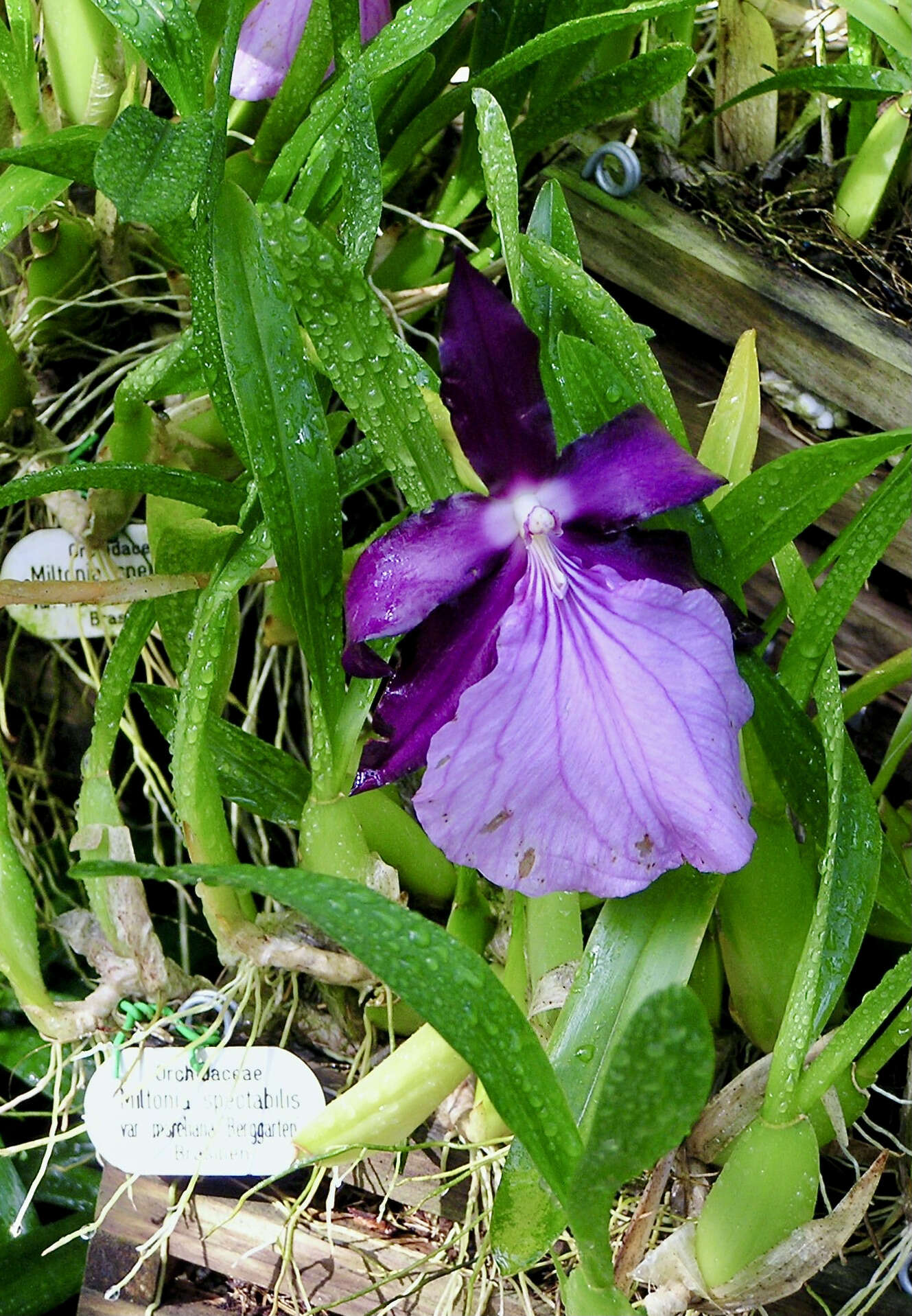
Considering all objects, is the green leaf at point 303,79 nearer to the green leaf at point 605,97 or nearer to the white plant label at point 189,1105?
the green leaf at point 605,97

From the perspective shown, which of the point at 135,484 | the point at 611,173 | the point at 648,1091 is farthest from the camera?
the point at 611,173

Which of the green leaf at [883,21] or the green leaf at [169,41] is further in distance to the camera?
the green leaf at [883,21]

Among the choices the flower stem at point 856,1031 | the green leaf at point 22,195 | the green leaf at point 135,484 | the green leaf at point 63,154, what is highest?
the green leaf at point 63,154

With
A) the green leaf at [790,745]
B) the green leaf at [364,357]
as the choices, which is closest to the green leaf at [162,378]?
the green leaf at [364,357]

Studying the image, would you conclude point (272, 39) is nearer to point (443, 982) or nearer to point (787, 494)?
point (787, 494)

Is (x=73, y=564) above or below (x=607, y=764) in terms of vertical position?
below

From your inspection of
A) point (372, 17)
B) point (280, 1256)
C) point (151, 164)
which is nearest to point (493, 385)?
point (151, 164)
